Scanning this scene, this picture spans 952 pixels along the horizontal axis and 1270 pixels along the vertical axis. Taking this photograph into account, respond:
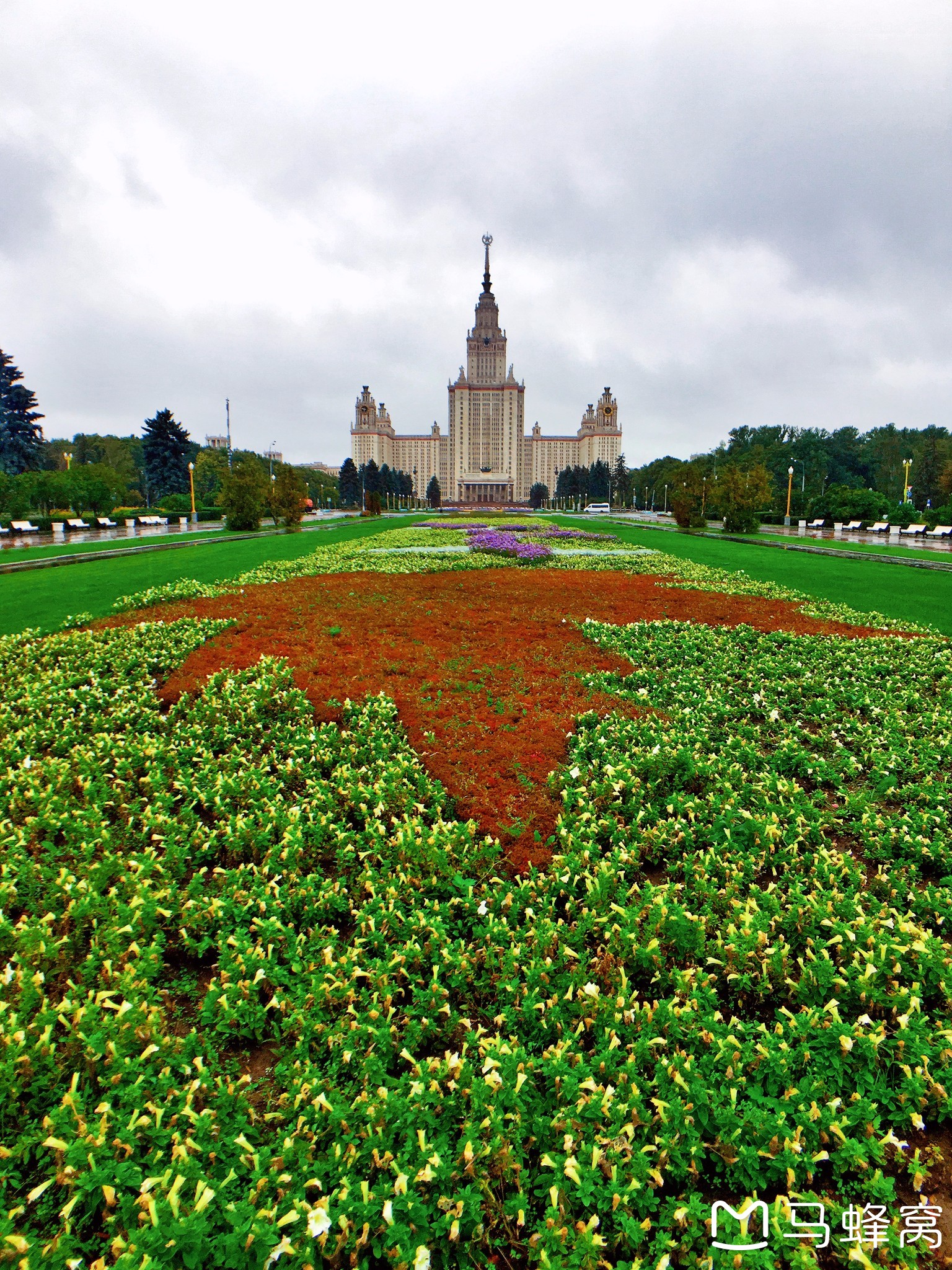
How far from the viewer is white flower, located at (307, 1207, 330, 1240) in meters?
1.55

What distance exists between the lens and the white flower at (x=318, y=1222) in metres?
1.55

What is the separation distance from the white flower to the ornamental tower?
125970mm

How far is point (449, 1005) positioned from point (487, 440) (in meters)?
132

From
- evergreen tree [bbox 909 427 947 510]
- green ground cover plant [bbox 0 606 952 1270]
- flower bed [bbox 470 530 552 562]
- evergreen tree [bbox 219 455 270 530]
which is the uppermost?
evergreen tree [bbox 909 427 947 510]

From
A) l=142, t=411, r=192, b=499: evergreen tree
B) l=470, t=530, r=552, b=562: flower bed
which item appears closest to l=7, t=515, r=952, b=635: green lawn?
l=470, t=530, r=552, b=562: flower bed

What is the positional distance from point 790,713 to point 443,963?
12.9 ft

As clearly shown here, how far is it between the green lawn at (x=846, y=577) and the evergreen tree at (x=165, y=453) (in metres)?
37.4

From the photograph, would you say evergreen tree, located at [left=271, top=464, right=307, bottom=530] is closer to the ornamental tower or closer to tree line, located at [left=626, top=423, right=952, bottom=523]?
tree line, located at [left=626, top=423, right=952, bottom=523]

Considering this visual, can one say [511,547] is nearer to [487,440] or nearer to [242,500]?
[242,500]

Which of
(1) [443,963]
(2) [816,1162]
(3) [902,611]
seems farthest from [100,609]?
(3) [902,611]

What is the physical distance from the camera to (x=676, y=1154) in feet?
5.92

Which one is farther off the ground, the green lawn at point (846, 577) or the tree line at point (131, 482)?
the tree line at point (131, 482)

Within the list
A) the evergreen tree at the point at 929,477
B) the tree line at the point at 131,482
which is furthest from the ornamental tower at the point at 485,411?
the evergreen tree at the point at 929,477

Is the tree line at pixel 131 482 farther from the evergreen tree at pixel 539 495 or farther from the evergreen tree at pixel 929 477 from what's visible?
the evergreen tree at pixel 539 495
